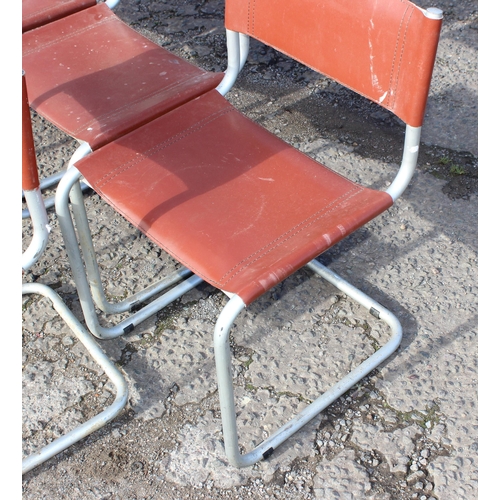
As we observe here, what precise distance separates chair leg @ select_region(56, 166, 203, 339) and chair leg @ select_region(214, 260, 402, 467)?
0.42m

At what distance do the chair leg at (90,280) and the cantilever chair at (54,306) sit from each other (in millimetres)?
66

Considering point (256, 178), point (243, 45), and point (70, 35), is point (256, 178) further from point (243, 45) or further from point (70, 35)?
point (70, 35)

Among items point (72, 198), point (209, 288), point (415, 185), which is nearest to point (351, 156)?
point (415, 185)

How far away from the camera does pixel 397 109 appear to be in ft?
4.89

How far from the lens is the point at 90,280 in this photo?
182 centimetres

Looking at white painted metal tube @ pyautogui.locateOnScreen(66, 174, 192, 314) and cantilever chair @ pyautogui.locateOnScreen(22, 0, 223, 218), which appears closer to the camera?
white painted metal tube @ pyautogui.locateOnScreen(66, 174, 192, 314)

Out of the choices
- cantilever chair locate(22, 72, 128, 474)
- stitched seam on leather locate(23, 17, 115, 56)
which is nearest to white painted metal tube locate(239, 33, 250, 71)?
stitched seam on leather locate(23, 17, 115, 56)

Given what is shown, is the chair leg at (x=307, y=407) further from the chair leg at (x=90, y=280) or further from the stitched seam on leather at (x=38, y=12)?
the stitched seam on leather at (x=38, y=12)

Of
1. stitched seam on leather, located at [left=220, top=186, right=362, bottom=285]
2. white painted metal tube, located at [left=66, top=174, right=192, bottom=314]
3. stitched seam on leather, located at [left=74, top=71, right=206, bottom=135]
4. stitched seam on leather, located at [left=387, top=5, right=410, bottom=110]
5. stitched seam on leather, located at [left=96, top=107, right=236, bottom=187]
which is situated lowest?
white painted metal tube, located at [left=66, top=174, right=192, bottom=314]

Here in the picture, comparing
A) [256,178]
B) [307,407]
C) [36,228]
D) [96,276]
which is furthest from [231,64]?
[307,407]

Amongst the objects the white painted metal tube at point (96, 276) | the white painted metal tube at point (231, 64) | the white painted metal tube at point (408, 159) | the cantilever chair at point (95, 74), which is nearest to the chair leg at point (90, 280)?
the white painted metal tube at point (96, 276)

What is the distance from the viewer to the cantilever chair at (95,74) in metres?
1.71

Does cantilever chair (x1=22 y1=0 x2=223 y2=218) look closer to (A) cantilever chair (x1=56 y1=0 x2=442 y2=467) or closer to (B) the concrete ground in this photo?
(A) cantilever chair (x1=56 y1=0 x2=442 y2=467)

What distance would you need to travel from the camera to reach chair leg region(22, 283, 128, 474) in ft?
5.41
